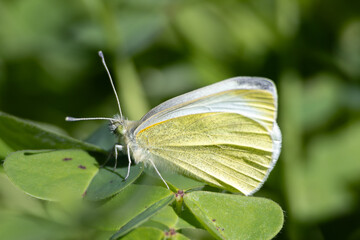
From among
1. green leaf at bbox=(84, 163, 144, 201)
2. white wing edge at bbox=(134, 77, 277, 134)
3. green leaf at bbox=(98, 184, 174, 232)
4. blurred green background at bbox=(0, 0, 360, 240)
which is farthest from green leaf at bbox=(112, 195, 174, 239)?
blurred green background at bbox=(0, 0, 360, 240)

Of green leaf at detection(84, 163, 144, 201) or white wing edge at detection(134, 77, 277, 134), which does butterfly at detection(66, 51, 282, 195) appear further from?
green leaf at detection(84, 163, 144, 201)

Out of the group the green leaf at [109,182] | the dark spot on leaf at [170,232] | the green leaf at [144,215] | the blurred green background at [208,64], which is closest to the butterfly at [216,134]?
the green leaf at [109,182]

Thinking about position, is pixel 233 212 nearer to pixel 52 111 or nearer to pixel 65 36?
pixel 52 111

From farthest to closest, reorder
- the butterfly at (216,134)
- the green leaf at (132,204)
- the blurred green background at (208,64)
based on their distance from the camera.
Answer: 1. the blurred green background at (208,64)
2. the butterfly at (216,134)
3. the green leaf at (132,204)

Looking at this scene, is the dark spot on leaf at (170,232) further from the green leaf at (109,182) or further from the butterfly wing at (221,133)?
the butterfly wing at (221,133)

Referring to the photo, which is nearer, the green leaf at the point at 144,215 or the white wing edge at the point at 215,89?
the green leaf at the point at 144,215

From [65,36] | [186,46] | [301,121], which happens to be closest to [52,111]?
[65,36]

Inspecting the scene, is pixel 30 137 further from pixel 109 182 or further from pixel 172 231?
pixel 172 231

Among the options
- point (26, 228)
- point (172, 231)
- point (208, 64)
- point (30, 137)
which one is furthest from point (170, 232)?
point (208, 64)
